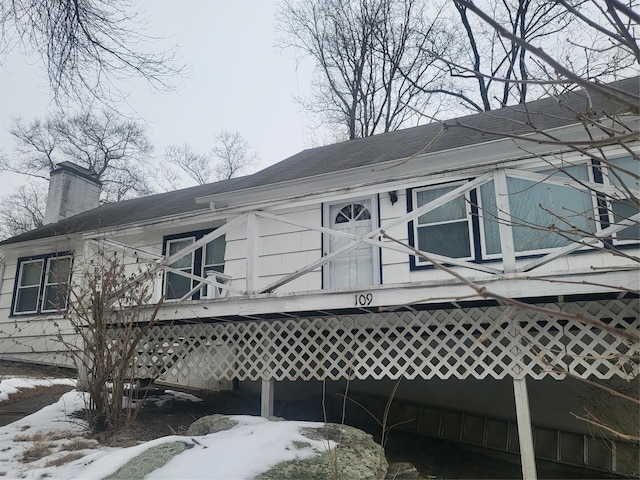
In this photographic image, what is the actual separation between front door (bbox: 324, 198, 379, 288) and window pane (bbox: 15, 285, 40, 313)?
8371mm

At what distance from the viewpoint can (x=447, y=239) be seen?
26.6 ft

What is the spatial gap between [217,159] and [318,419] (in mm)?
26853

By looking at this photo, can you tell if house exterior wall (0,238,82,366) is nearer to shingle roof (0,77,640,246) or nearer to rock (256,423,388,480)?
shingle roof (0,77,640,246)

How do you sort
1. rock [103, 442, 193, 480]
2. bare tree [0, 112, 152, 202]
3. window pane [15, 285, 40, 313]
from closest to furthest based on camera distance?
rock [103, 442, 193, 480] → window pane [15, 285, 40, 313] → bare tree [0, 112, 152, 202]

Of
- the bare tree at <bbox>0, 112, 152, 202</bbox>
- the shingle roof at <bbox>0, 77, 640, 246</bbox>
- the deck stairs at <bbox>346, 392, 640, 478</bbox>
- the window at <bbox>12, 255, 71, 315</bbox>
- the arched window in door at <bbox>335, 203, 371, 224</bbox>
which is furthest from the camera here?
the bare tree at <bbox>0, 112, 152, 202</bbox>

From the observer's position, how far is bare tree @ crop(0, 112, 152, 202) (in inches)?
1029

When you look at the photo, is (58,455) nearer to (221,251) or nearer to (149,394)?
(149,394)

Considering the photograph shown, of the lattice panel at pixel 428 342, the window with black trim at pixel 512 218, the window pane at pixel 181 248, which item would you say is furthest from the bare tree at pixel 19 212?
the window with black trim at pixel 512 218

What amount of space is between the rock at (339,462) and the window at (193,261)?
6019mm

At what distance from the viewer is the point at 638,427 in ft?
21.0

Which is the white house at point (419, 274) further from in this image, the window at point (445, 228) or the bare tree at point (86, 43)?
the bare tree at point (86, 43)

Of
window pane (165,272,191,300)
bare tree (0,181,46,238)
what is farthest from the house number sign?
bare tree (0,181,46,238)

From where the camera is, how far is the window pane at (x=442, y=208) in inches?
319

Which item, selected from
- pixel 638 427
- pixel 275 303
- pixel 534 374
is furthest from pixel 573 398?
pixel 275 303
